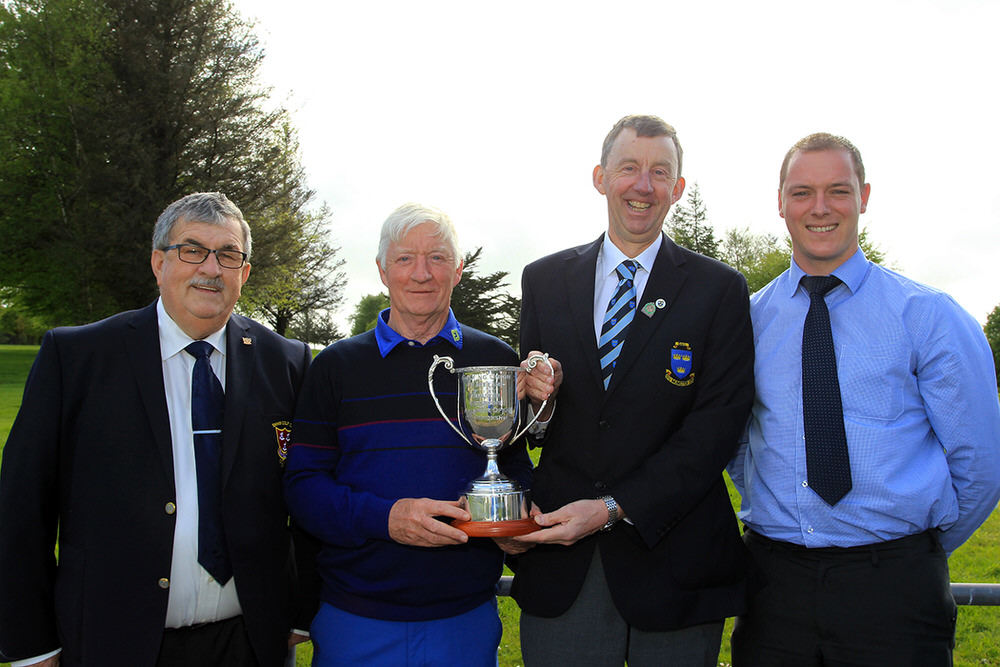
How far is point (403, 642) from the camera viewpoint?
2.95 m

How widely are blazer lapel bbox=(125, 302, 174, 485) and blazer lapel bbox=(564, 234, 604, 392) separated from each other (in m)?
1.79

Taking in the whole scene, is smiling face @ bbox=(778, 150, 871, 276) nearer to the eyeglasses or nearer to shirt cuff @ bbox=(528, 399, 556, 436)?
shirt cuff @ bbox=(528, 399, 556, 436)

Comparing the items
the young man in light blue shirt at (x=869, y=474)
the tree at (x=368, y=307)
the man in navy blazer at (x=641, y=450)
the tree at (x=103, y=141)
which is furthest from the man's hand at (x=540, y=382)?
the tree at (x=368, y=307)

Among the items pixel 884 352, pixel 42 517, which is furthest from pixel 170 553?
pixel 884 352

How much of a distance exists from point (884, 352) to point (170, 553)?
314 centimetres

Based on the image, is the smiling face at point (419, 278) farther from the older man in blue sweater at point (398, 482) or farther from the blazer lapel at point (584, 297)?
the blazer lapel at point (584, 297)

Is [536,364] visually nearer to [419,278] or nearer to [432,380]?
[432,380]

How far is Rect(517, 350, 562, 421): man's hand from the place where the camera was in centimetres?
281

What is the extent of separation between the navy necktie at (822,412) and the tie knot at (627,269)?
2.74ft

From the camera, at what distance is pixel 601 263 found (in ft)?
10.6

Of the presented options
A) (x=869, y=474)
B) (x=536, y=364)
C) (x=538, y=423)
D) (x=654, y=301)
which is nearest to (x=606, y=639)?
(x=538, y=423)

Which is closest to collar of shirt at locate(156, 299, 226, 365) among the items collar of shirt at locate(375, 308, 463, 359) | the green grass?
collar of shirt at locate(375, 308, 463, 359)

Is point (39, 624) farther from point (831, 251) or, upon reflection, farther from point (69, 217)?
point (69, 217)

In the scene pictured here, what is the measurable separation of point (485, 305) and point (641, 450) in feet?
98.1
